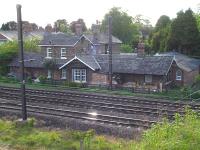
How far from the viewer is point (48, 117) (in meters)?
27.0

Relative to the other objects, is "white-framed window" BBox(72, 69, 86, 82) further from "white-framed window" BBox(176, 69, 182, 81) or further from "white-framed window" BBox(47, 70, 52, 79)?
"white-framed window" BBox(176, 69, 182, 81)

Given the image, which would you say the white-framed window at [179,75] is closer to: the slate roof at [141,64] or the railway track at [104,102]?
the slate roof at [141,64]

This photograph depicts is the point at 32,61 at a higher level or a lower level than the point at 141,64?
higher

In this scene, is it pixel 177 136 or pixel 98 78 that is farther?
pixel 98 78

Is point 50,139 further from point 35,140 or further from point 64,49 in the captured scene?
point 64,49

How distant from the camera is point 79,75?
158ft

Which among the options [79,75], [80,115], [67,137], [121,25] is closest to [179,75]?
[79,75]

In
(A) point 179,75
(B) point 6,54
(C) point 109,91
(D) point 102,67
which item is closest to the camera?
(C) point 109,91

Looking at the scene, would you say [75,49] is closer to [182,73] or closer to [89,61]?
[89,61]

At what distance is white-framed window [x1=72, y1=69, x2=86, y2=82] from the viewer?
157ft

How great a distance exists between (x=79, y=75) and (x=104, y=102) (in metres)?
14.9

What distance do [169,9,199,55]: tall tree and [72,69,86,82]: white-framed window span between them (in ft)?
65.2

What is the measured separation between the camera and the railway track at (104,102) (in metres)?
29.1

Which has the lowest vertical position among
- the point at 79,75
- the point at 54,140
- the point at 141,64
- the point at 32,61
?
the point at 54,140
